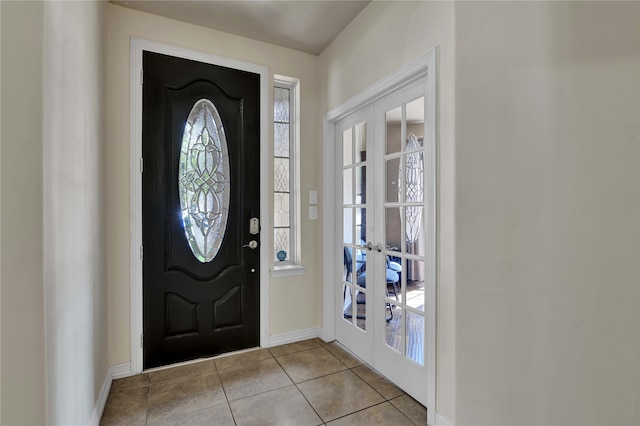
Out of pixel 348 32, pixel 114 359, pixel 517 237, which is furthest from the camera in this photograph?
pixel 348 32

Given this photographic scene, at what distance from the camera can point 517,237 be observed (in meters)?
1.13

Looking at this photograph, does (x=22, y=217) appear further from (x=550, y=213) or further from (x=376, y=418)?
(x=376, y=418)

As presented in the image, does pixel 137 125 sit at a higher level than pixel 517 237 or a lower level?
higher

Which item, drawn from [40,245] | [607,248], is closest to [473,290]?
[607,248]

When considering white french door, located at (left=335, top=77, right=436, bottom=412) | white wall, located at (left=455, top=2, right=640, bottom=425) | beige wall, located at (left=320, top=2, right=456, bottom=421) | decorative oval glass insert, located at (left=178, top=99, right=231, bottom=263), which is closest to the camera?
white wall, located at (left=455, top=2, right=640, bottom=425)

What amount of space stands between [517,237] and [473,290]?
0.99 feet

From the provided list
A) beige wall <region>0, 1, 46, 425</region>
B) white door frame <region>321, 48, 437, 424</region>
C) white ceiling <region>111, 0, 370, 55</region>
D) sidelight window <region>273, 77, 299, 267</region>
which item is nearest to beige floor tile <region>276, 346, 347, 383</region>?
white door frame <region>321, 48, 437, 424</region>

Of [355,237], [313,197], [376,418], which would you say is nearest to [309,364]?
[376,418]

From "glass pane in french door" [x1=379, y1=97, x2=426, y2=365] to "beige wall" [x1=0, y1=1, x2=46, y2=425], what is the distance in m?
1.78

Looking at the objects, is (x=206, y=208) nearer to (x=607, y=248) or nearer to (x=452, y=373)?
(x=452, y=373)

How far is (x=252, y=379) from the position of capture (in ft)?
7.25

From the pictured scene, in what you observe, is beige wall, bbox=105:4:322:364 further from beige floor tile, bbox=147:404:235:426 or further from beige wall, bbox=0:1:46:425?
beige wall, bbox=0:1:46:425

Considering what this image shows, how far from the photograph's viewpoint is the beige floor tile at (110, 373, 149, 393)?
2.12 metres

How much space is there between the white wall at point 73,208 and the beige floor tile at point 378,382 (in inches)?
64.6
